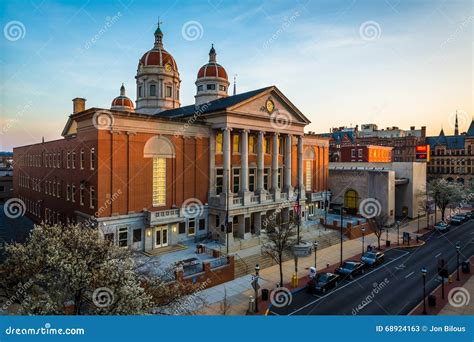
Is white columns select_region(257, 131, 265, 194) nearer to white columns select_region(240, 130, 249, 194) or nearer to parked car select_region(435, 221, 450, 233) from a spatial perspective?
white columns select_region(240, 130, 249, 194)

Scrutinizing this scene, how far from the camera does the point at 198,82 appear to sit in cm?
5769

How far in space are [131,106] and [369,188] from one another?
49772mm

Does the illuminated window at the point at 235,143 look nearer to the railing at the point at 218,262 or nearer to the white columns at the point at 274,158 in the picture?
the white columns at the point at 274,158

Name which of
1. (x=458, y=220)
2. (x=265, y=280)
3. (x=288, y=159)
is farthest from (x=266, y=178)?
(x=458, y=220)

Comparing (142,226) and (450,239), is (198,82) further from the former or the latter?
(450,239)

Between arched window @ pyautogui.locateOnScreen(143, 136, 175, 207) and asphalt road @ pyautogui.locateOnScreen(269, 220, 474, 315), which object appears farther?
arched window @ pyautogui.locateOnScreen(143, 136, 175, 207)

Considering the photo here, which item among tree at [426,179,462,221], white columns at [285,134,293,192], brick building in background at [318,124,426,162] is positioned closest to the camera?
white columns at [285,134,293,192]

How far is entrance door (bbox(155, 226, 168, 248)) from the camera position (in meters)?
31.8

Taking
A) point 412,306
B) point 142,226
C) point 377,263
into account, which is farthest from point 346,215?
point 142,226

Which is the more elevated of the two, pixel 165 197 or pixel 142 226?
pixel 165 197

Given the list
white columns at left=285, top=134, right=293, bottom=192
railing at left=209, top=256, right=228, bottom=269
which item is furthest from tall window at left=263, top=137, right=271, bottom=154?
railing at left=209, top=256, right=228, bottom=269

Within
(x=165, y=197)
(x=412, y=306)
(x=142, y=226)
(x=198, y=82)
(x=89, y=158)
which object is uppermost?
(x=198, y=82)

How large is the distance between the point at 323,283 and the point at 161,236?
16.8m

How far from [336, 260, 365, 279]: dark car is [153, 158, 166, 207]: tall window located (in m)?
18.8
